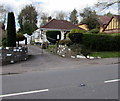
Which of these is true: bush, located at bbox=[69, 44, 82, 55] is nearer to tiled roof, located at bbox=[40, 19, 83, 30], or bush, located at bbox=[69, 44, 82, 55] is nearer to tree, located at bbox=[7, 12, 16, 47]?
tree, located at bbox=[7, 12, 16, 47]

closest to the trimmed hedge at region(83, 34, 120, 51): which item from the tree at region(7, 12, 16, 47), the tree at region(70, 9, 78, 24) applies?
the tree at region(7, 12, 16, 47)

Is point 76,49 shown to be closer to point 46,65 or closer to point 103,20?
Answer: point 46,65

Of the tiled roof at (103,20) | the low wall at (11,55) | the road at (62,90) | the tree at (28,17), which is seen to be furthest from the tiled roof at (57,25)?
the road at (62,90)

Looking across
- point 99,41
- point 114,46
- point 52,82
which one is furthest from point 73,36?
point 52,82

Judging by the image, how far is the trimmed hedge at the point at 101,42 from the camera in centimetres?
1809

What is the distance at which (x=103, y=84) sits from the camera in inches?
254

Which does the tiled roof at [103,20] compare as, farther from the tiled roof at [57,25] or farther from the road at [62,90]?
the road at [62,90]

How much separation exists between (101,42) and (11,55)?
33.5 feet

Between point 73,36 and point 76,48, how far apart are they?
6.00ft

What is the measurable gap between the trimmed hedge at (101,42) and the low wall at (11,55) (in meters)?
7.33

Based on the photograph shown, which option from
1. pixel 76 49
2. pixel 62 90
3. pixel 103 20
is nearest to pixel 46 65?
pixel 76 49

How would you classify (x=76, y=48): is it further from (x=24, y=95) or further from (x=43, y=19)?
(x=43, y=19)

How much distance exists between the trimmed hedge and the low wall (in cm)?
733

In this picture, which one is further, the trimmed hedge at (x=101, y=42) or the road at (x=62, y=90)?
the trimmed hedge at (x=101, y=42)
